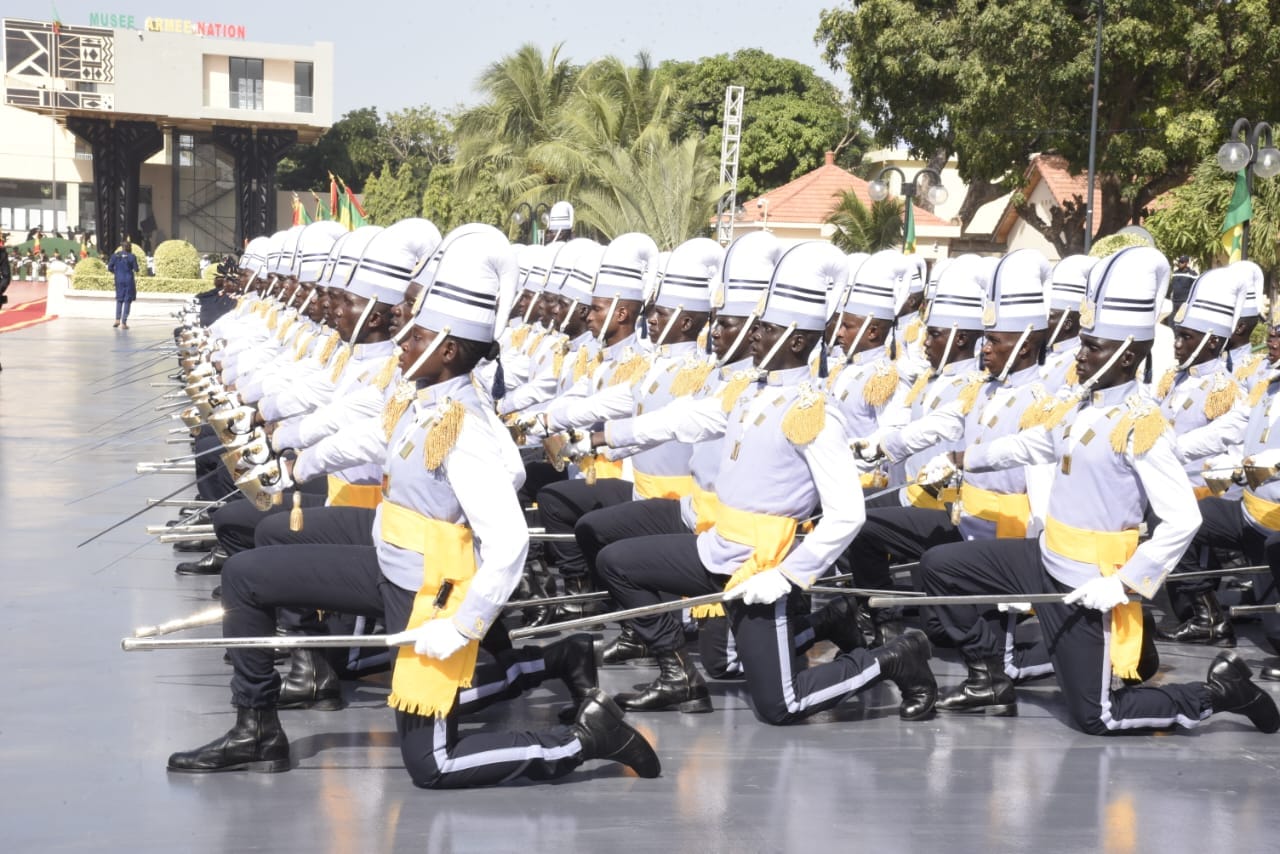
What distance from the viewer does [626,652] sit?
7.48 meters

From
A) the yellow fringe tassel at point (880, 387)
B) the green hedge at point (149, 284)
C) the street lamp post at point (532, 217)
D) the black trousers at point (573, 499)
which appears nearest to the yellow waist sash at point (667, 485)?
the black trousers at point (573, 499)

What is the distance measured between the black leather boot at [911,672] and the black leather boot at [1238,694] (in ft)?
3.68

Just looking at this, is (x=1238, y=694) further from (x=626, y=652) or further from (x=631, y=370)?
A: (x=631, y=370)

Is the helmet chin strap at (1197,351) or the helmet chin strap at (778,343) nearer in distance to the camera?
the helmet chin strap at (778,343)

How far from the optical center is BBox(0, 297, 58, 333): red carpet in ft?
108

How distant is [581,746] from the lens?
5328 millimetres

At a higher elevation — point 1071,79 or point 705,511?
point 1071,79

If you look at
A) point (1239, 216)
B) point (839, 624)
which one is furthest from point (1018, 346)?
point (1239, 216)

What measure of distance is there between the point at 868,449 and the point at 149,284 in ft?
116

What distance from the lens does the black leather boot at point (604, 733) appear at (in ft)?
17.5

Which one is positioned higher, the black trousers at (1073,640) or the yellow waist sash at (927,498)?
the yellow waist sash at (927,498)

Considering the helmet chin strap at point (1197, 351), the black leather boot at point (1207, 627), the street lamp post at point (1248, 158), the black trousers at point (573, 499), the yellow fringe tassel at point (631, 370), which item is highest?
the street lamp post at point (1248, 158)

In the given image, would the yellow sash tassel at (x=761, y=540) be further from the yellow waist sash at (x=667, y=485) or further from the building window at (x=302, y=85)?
the building window at (x=302, y=85)

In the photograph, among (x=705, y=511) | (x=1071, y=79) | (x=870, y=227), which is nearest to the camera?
(x=705, y=511)
